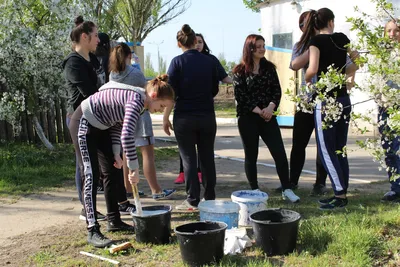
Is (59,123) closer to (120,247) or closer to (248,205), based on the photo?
(248,205)

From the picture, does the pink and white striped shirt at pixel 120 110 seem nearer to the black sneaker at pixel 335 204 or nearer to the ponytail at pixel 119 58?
the ponytail at pixel 119 58

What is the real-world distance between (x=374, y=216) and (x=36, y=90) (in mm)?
6076

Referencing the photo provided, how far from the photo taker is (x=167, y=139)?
11.7 meters

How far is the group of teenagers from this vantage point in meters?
4.24

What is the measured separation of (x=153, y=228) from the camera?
4.20 meters

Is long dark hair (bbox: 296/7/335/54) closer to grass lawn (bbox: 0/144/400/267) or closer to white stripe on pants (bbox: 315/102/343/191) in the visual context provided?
white stripe on pants (bbox: 315/102/343/191)

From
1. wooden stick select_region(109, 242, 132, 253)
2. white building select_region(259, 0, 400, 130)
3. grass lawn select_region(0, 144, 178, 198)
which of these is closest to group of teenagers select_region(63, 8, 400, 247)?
wooden stick select_region(109, 242, 132, 253)

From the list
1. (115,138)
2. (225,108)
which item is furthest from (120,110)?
(225,108)

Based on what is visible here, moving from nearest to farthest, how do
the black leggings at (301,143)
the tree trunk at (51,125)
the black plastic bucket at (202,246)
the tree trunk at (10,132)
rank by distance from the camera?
1. the black plastic bucket at (202,246)
2. the black leggings at (301,143)
3. the tree trunk at (10,132)
4. the tree trunk at (51,125)

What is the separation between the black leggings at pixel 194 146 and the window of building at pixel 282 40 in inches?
359

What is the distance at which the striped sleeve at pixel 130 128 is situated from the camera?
3953 millimetres

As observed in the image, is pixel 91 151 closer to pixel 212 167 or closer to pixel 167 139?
pixel 212 167

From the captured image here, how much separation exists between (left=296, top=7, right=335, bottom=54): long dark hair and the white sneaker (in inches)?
61.1

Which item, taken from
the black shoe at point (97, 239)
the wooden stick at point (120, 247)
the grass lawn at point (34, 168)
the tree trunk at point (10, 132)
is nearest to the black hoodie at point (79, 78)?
the black shoe at point (97, 239)
